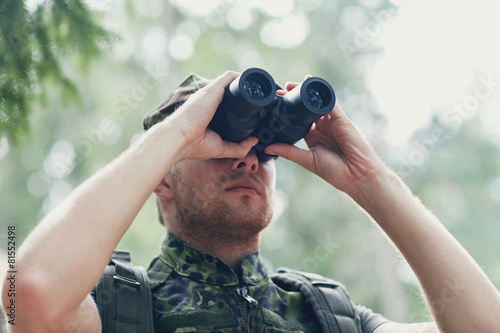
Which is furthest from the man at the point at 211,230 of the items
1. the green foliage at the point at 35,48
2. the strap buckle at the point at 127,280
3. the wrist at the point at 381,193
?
the green foliage at the point at 35,48

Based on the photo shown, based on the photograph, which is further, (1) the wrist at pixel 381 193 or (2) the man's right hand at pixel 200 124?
(1) the wrist at pixel 381 193

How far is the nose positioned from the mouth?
0.20ft

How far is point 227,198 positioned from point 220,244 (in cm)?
23

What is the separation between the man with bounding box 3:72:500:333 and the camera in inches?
56.1

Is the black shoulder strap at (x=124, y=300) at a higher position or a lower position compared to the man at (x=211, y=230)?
lower

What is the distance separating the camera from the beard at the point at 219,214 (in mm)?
2195

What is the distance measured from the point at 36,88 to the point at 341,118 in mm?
1574

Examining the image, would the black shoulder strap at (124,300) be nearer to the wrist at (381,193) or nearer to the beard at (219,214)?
the beard at (219,214)

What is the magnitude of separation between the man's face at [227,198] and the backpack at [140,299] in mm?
350

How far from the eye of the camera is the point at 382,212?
200 centimetres

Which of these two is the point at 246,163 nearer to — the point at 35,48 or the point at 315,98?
the point at 315,98

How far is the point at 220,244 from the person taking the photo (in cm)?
227

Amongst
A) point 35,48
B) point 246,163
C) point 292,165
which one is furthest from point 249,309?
point 292,165

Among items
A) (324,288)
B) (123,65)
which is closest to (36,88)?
(324,288)
